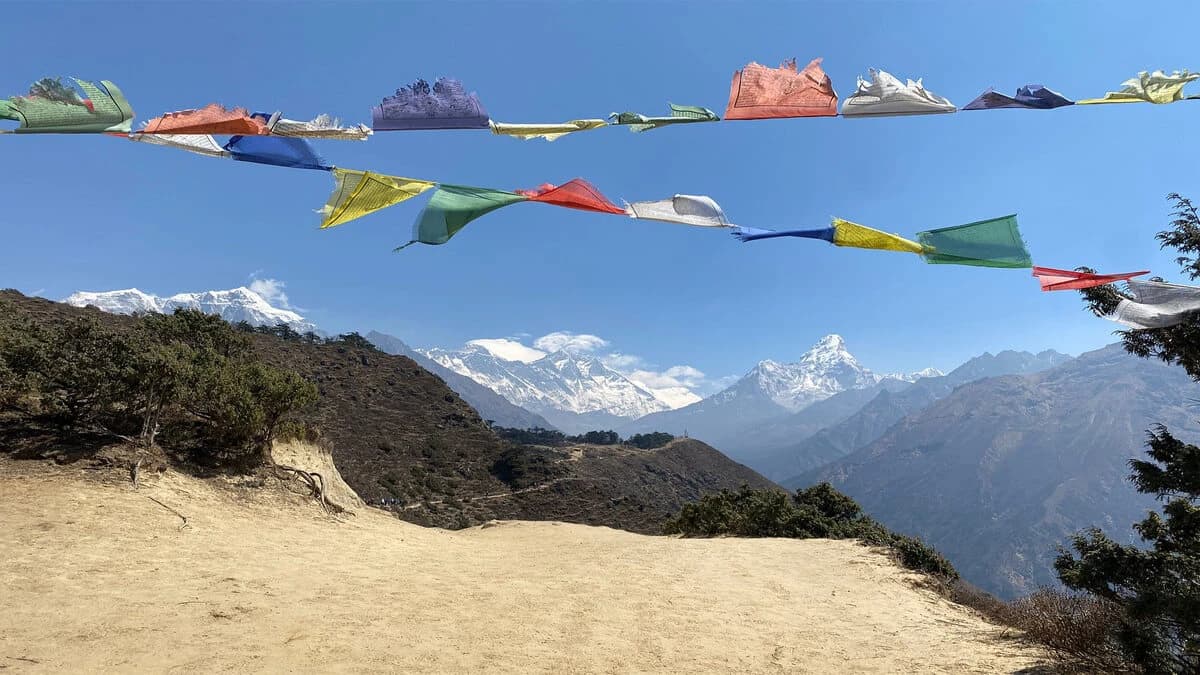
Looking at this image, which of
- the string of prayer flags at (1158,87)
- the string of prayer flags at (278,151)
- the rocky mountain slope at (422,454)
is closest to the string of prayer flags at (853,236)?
the string of prayer flags at (1158,87)

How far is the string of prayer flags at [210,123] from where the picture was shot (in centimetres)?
482

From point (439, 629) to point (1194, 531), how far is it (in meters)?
8.02

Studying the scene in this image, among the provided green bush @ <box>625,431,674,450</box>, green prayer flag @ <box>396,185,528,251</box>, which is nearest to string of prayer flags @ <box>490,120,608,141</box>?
green prayer flag @ <box>396,185,528,251</box>

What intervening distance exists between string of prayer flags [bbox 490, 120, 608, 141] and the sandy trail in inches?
198

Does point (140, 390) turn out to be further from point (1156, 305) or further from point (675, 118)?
point (1156, 305)

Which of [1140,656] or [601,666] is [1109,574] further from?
[601,666]

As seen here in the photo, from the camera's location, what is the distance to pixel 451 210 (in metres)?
4.75

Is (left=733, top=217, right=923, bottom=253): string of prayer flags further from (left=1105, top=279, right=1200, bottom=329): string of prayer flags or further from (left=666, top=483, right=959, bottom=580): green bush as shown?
(left=666, top=483, right=959, bottom=580): green bush

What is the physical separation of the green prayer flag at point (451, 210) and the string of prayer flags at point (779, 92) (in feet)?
7.27

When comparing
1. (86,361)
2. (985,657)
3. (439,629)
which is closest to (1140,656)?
(985,657)

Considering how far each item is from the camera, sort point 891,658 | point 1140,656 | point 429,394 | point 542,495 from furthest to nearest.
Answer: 1. point 429,394
2. point 542,495
3. point 891,658
4. point 1140,656

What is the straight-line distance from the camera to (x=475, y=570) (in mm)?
9781

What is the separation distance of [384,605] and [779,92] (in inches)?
286

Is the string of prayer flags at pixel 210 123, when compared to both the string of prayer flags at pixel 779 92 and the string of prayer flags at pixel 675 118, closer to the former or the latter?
the string of prayer flags at pixel 675 118
